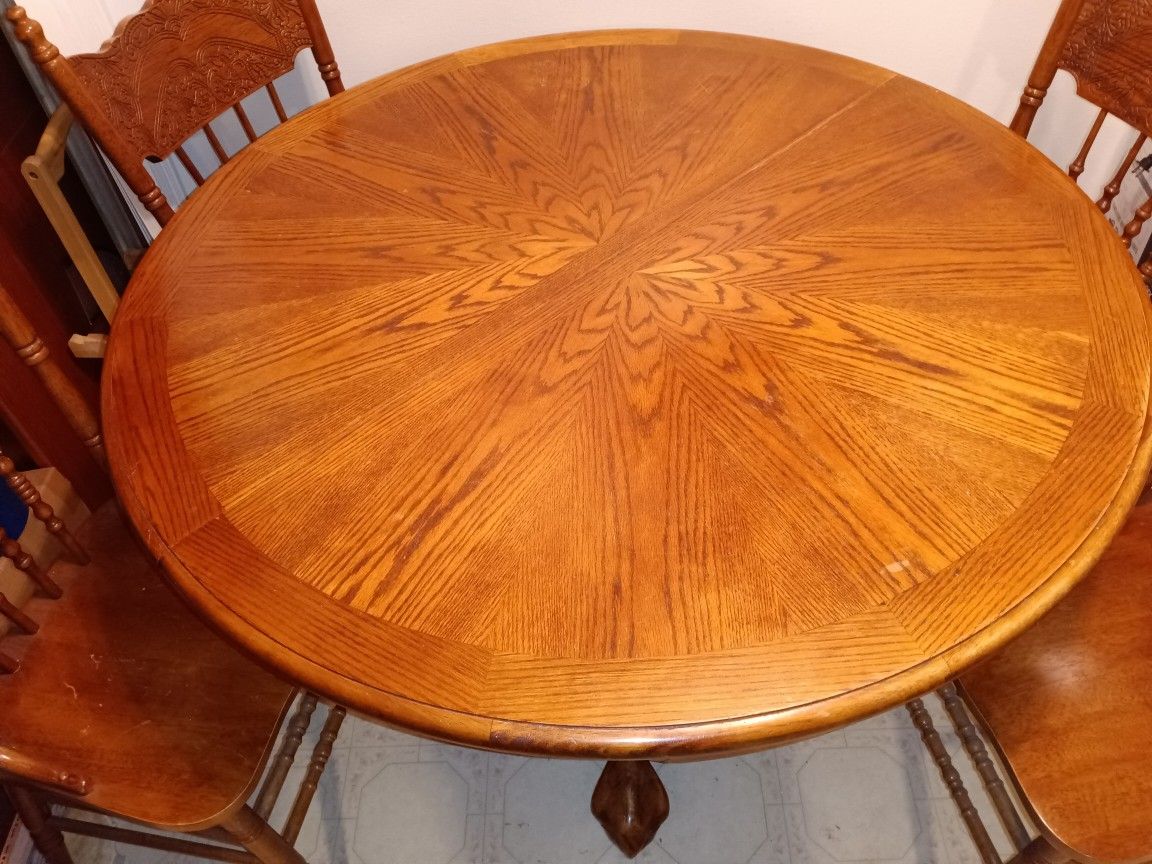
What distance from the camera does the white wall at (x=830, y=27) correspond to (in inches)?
65.2

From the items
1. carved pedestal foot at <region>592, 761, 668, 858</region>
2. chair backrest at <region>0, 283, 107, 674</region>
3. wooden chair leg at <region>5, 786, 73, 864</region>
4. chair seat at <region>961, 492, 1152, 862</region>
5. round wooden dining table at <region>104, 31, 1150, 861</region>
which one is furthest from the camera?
carved pedestal foot at <region>592, 761, 668, 858</region>

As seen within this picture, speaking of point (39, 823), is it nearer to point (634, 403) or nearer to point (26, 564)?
point (26, 564)

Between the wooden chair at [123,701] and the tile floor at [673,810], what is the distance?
0.32 metres

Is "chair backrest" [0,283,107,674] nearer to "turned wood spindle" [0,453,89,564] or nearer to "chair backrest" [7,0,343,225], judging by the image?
"turned wood spindle" [0,453,89,564]

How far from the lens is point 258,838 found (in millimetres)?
1086

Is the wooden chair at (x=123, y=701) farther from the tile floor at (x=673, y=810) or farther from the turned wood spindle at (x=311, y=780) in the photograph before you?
the tile floor at (x=673, y=810)

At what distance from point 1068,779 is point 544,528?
0.66m

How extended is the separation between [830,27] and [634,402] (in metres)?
1.16

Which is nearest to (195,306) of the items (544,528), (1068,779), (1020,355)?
(544,528)

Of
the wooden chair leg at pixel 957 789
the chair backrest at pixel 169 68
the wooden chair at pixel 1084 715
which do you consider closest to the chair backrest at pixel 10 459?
the chair backrest at pixel 169 68

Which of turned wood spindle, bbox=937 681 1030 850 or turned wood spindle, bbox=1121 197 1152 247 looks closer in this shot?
turned wood spindle, bbox=937 681 1030 850

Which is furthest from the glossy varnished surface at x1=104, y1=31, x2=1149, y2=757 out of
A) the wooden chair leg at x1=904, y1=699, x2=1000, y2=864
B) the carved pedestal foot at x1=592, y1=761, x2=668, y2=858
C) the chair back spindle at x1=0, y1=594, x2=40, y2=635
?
the carved pedestal foot at x1=592, y1=761, x2=668, y2=858

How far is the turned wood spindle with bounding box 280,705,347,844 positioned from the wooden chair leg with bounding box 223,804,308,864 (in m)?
0.04

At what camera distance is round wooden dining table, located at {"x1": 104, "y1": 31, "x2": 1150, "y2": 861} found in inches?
29.4
